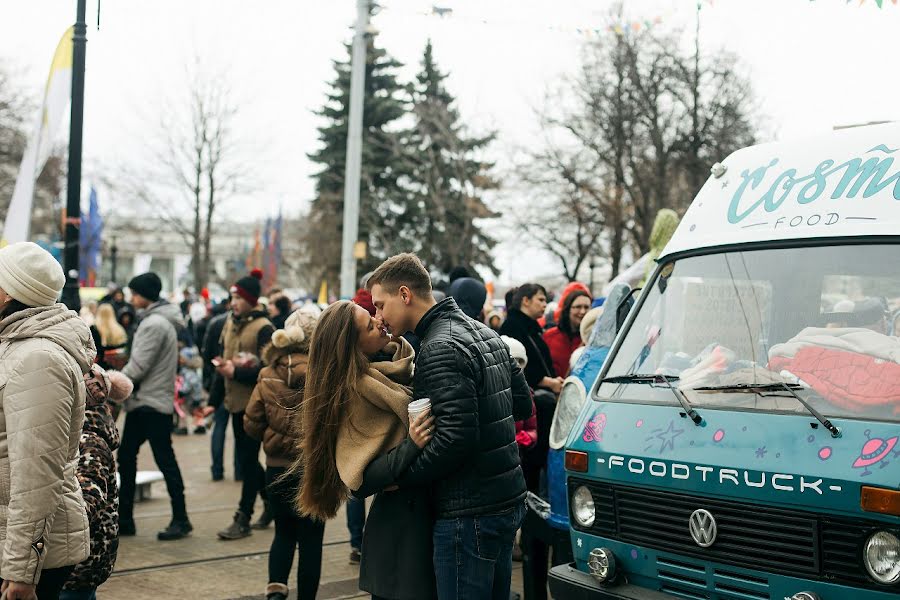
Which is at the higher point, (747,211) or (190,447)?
(747,211)

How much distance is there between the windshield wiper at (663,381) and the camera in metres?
4.26

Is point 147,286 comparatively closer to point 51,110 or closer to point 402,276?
point 51,110

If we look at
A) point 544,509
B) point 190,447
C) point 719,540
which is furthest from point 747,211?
point 190,447

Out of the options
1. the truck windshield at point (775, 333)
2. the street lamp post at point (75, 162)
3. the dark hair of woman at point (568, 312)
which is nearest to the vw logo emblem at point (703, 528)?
the truck windshield at point (775, 333)

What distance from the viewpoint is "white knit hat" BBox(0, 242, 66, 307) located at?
3.71 metres

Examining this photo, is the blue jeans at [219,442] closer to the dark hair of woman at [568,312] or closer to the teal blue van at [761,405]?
the dark hair of woman at [568,312]

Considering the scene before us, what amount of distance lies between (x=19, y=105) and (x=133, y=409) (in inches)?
1359

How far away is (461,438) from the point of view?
3.74 meters

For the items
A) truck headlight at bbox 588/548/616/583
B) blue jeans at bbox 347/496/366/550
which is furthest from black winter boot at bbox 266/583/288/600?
truck headlight at bbox 588/548/616/583

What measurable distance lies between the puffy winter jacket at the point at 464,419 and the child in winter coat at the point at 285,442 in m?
1.86

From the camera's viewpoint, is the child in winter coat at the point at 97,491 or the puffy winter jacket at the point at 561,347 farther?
the puffy winter jacket at the point at 561,347

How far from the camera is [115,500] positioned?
456cm

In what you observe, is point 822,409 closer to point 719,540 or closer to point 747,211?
point 719,540

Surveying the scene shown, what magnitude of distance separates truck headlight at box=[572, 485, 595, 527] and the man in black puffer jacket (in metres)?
0.75
